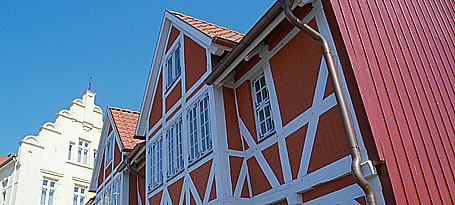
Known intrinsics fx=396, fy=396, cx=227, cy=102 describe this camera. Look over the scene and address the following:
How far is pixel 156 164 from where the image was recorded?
465 inches

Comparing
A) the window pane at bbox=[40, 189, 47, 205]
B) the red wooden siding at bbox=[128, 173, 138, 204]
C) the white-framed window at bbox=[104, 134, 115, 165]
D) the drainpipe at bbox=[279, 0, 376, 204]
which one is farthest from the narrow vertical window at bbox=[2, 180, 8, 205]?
the drainpipe at bbox=[279, 0, 376, 204]

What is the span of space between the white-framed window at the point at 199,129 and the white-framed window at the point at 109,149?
322 inches

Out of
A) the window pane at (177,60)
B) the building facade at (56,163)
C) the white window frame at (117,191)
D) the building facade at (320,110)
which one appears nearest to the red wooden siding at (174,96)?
the window pane at (177,60)

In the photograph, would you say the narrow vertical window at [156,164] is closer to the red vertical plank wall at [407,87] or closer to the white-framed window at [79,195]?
the red vertical plank wall at [407,87]

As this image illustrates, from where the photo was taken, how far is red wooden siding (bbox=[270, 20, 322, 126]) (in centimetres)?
681

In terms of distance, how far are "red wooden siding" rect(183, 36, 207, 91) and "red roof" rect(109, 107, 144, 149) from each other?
233 inches

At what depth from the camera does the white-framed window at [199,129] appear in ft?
30.0

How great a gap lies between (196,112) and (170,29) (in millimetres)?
4076

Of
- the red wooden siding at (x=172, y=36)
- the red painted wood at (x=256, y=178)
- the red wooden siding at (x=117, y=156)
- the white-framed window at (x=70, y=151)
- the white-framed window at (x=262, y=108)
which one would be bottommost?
the red painted wood at (x=256, y=178)

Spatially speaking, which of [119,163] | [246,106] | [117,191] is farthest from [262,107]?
[119,163]

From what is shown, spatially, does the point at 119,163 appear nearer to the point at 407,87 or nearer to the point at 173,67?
the point at 173,67

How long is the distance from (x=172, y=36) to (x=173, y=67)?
1.15 meters

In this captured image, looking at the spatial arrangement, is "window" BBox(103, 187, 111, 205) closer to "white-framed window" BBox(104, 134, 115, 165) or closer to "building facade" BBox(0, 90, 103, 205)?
"white-framed window" BBox(104, 134, 115, 165)

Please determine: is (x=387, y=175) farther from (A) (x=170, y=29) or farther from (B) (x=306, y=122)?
(A) (x=170, y=29)
